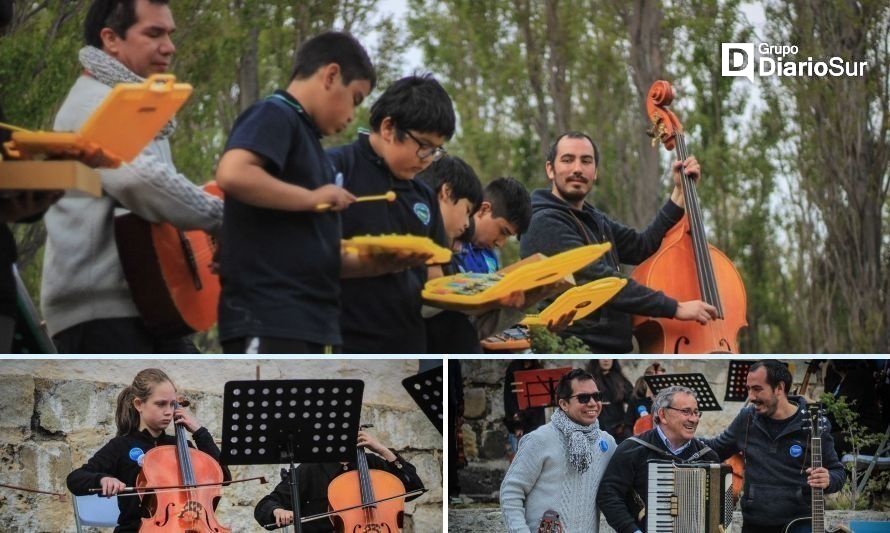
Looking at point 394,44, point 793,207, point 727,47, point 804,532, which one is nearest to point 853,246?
point 793,207

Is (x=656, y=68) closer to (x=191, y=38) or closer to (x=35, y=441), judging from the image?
(x=191, y=38)

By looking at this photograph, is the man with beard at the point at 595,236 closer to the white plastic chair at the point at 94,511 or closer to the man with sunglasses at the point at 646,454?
the man with sunglasses at the point at 646,454

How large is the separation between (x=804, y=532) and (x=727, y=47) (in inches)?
77.7

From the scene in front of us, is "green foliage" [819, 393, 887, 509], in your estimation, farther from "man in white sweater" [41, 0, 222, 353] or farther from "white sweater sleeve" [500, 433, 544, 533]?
"man in white sweater" [41, 0, 222, 353]

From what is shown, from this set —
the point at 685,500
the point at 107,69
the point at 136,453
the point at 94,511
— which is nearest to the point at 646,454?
the point at 685,500

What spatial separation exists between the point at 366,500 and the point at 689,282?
1.45 metres

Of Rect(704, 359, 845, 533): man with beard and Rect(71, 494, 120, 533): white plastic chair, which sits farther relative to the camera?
Rect(704, 359, 845, 533): man with beard

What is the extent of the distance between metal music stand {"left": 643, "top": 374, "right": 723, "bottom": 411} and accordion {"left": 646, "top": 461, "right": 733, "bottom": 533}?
229mm

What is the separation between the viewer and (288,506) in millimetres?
5879

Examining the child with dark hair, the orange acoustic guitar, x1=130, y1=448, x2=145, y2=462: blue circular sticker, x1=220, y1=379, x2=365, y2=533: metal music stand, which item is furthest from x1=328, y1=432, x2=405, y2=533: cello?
the child with dark hair

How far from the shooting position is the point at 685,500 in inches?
238

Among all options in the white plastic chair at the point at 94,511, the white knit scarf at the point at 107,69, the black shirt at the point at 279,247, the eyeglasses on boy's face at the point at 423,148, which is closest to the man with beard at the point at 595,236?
the eyeglasses on boy's face at the point at 423,148

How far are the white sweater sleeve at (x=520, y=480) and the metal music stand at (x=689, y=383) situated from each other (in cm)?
44

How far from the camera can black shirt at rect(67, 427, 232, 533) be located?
5.69 m
